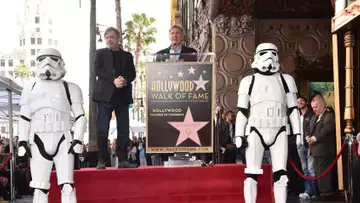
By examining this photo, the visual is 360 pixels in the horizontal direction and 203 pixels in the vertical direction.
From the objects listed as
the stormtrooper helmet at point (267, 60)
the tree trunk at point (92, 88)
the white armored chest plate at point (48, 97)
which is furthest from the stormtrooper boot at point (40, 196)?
the tree trunk at point (92, 88)

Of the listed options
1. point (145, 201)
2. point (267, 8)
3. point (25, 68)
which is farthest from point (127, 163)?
point (25, 68)

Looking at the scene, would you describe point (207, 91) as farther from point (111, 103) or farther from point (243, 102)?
point (111, 103)

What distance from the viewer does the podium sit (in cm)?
854

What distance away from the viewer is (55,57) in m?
7.74

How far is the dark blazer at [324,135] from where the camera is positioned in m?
11.3

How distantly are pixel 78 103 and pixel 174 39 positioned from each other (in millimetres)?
1914

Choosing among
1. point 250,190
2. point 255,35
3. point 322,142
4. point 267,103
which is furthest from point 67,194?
point 255,35

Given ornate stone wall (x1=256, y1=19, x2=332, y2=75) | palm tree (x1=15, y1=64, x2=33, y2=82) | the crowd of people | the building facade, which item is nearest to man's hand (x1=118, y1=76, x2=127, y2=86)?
the crowd of people

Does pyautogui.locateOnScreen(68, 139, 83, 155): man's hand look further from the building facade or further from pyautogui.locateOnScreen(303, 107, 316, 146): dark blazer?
the building facade

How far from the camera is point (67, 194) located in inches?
294

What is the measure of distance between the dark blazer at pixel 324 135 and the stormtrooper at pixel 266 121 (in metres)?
3.65

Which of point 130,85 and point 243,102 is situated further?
point 130,85

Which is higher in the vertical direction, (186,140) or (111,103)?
(111,103)

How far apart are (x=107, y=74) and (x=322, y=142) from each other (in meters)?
5.01
